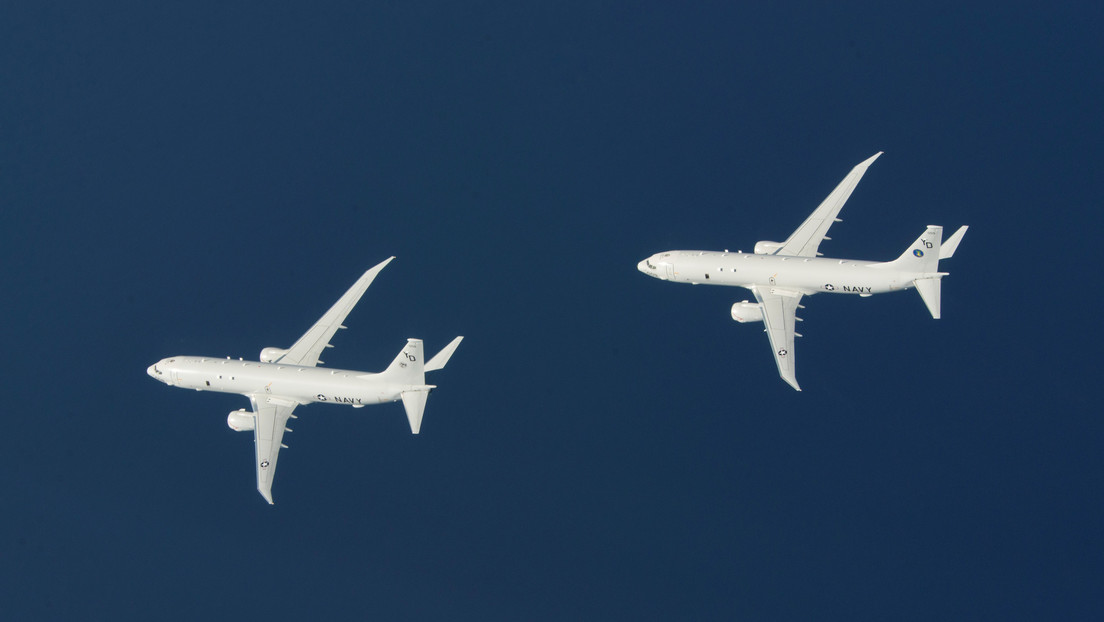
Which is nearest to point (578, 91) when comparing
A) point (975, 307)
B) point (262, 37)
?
point (262, 37)

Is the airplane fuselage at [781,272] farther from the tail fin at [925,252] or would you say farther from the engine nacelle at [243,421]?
the engine nacelle at [243,421]

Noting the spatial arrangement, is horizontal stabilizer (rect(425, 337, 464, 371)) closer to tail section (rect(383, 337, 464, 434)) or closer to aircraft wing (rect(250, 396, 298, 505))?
tail section (rect(383, 337, 464, 434))

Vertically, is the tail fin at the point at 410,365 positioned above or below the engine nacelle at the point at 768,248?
below

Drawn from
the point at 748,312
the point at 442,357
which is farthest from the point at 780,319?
the point at 442,357

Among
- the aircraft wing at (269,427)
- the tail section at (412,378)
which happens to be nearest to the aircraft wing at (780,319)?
the tail section at (412,378)

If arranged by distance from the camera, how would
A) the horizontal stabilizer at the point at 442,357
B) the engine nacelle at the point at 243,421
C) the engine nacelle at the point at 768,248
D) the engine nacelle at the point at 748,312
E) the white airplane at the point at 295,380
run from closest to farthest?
the white airplane at the point at 295,380, the horizontal stabilizer at the point at 442,357, the engine nacelle at the point at 748,312, the engine nacelle at the point at 243,421, the engine nacelle at the point at 768,248

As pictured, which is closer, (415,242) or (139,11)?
(415,242)

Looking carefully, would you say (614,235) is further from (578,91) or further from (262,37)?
(262,37)
